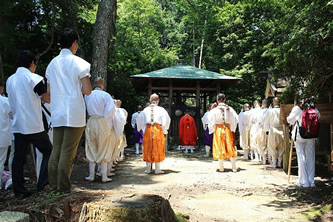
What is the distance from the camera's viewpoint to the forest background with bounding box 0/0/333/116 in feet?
15.7

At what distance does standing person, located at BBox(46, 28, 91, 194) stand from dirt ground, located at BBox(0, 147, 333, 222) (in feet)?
0.84

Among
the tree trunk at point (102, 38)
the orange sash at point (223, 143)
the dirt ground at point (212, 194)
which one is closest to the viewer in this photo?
the dirt ground at point (212, 194)

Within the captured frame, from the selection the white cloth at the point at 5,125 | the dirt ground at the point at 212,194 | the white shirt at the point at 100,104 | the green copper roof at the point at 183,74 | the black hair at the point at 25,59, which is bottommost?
the dirt ground at the point at 212,194

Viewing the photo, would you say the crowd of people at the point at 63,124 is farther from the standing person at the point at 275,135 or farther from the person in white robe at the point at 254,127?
the person in white robe at the point at 254,127

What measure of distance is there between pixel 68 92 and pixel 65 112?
9.4 inches

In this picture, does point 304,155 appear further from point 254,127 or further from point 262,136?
point 254,127

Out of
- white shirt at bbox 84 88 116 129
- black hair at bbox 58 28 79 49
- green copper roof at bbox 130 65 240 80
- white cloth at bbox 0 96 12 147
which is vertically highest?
green copper roof at bbox 130 65 240 80

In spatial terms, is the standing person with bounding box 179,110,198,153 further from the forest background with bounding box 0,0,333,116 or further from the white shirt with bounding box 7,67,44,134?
the white shirt with bounding box 7,67,44,134

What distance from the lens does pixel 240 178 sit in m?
7.13

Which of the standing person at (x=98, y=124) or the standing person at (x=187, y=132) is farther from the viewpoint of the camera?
the standing person at (x=187, y=132)

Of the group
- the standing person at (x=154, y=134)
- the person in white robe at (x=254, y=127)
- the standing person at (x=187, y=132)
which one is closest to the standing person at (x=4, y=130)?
the standing person at (x=154, y=134)

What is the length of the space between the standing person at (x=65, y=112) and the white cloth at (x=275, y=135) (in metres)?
7.04

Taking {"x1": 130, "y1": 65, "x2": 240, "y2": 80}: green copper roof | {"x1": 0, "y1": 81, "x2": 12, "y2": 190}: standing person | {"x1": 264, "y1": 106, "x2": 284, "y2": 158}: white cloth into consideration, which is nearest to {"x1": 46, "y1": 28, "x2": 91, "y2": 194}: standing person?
{"x1": 0, "y1": 81, "x2": 12, "y2": 190}: standing person

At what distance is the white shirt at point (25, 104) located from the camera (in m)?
3.70
